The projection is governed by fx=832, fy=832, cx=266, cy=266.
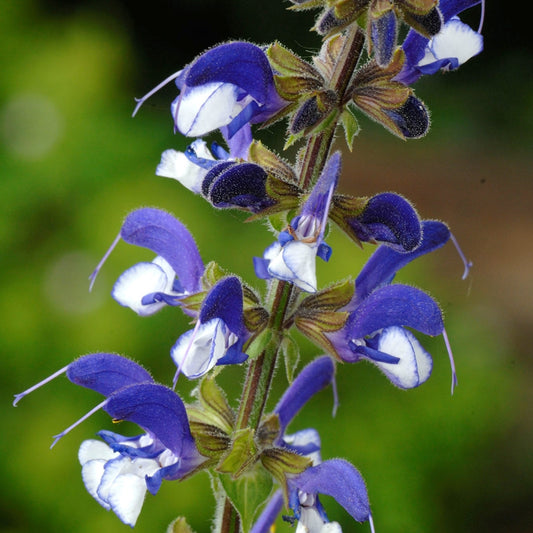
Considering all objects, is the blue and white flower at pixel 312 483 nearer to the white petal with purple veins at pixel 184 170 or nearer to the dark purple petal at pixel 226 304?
the dark purple petal at pixel 226 304

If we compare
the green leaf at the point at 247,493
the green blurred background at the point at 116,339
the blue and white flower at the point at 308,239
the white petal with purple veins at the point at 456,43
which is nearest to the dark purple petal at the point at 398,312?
the blue and white flower at the point at 308,239

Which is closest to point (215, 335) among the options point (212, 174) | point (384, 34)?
point (212, 174)

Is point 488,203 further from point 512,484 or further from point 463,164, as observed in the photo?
point 512,484

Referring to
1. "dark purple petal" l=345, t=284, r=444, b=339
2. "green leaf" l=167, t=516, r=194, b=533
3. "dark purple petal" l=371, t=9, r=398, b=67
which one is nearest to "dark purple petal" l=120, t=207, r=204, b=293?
"dark purple petal" l=345, t=284, r=444, b=339

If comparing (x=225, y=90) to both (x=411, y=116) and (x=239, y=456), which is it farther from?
(x=239, y=456)

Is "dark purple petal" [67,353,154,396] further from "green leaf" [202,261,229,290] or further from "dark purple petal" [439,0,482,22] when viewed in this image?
"dark purple petal" [439,0,482,22]

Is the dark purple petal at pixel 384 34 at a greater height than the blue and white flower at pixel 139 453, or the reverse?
the dark purple petal at pixel 384 34
